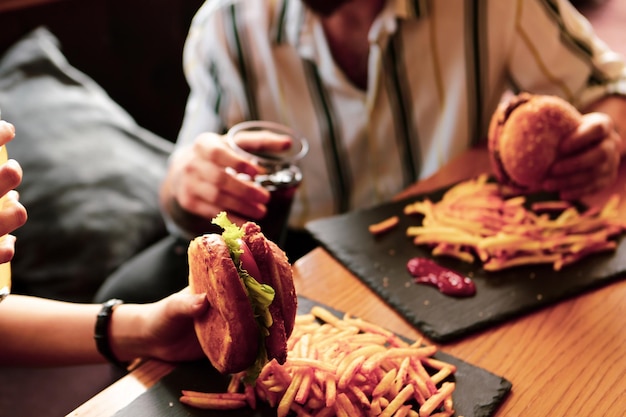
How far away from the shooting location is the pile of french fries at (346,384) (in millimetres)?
1078

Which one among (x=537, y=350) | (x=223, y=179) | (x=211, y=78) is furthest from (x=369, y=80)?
(x=537, y=350)

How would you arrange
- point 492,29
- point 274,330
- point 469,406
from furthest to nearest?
point 492,29 < point 469,406 < point 274,330

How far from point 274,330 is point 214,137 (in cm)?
Answer: 72

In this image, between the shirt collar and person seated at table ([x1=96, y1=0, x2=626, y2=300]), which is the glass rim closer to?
person seated at table ([x1=96, y1=0, x2=626, y2=300])

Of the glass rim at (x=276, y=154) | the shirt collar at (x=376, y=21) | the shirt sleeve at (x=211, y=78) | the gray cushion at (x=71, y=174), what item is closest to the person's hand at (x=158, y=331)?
the glass rim at (x=276, y=154)

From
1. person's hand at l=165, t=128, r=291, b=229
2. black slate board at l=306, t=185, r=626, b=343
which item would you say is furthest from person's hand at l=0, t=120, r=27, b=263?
black slate board at l=306, t=185, r=626, b=343

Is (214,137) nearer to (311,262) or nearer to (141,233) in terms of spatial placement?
(311,262)

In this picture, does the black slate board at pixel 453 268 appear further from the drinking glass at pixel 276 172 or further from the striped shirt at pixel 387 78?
the striped shirt at pixel 387 78

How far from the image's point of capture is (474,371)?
1198 mm

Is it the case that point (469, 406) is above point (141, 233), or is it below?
above

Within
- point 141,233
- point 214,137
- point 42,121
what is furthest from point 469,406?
point 42,121

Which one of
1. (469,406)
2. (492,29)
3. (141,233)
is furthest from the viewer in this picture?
(141,233)

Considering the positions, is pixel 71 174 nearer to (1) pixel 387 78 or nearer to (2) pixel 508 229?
(1) pixel 387 78

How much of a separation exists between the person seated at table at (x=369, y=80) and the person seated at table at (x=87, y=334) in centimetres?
65
